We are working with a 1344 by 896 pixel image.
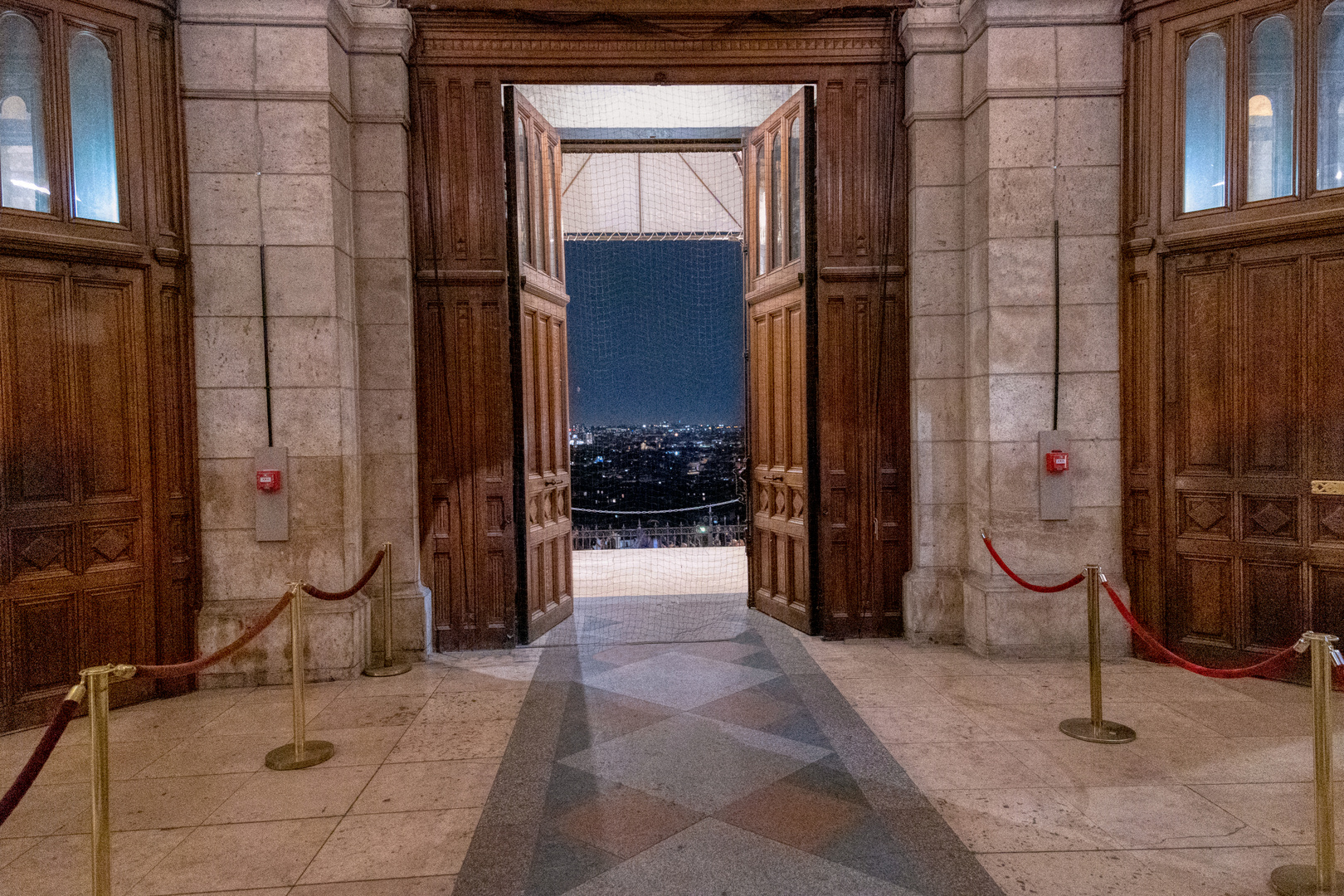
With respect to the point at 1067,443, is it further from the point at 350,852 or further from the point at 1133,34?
the point at 350,852

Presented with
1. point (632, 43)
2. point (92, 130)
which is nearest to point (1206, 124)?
point (632, 43)

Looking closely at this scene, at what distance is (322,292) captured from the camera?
18.8 ft

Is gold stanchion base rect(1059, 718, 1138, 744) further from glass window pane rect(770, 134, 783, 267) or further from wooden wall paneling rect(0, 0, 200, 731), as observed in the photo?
wooden wall paneling rect(0, 0, 200, 731)

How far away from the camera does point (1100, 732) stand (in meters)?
4.45

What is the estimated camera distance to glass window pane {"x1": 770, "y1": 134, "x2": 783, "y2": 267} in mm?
7246

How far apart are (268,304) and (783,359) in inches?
175

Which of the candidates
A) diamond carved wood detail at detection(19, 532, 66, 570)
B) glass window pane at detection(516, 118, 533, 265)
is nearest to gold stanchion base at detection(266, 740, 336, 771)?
diamond carved wood detail at detection(19, 532, 66, 570)

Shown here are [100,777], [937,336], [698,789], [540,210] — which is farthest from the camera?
[540,210]

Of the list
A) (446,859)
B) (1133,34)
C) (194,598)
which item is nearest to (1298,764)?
(446,859)

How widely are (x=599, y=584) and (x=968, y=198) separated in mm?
5959

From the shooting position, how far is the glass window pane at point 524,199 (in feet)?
22.0

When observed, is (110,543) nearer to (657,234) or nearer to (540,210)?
(540,210)

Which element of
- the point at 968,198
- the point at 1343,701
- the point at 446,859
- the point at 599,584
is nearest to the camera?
the point at 446,859

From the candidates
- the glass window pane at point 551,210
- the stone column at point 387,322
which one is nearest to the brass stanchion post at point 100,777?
→ the stone column at point 387,322
